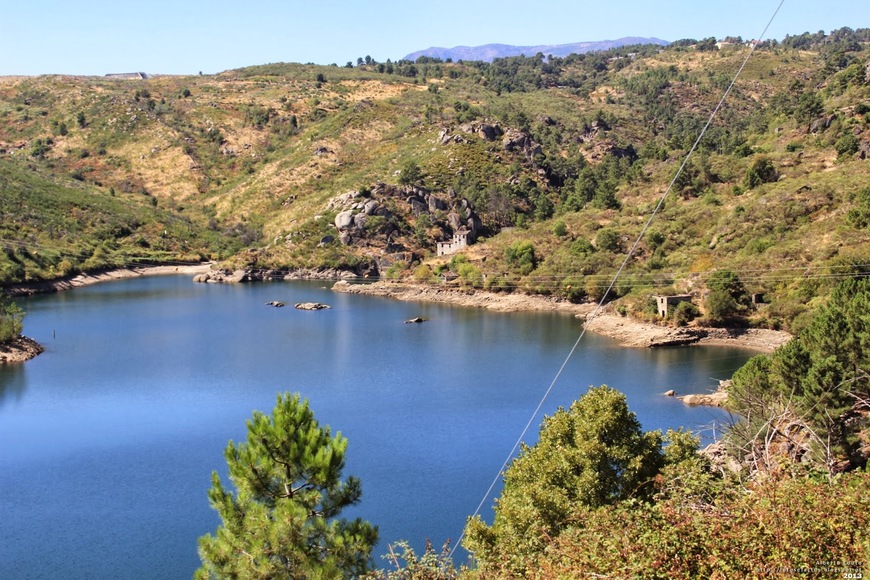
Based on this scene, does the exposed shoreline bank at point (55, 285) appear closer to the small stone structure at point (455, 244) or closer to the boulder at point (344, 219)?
the boulder at point (344, 219)

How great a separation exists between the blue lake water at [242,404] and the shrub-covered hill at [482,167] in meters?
10.1

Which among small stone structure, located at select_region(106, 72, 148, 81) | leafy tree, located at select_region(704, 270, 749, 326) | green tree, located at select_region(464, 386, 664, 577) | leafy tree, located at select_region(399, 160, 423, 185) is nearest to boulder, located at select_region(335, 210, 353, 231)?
leafy tree, located at select_region(399, 160, 423, 185)

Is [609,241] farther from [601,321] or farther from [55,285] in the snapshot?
[55,285]

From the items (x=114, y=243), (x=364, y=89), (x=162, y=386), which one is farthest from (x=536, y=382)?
(x=364, y=89)

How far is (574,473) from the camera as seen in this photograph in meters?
16.0

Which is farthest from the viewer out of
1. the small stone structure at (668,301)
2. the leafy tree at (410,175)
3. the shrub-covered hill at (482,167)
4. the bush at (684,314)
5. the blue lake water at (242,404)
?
the leafy tree at (410,175)

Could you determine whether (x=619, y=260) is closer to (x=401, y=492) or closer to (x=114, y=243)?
(x=401, y=492)

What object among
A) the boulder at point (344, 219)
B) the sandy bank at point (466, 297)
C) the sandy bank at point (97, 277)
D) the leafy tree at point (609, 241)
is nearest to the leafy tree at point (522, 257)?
the sandy bank at point (466, 297)

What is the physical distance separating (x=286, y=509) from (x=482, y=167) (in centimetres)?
8313

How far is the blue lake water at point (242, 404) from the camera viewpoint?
23.7 m

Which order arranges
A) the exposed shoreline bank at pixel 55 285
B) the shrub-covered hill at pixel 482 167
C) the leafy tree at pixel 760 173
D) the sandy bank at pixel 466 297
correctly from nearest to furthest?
the exposed shoreline bank at pixel 55 285 < the shrub-covered hill at pixel 482 167 < the sandy bank at pixel 466 297 < the leafy tree at pixel 760 173

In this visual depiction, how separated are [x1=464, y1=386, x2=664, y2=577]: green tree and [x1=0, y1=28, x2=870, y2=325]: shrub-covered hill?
34906mm

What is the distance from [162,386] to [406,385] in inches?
488

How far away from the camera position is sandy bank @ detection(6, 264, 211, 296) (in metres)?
71.4
